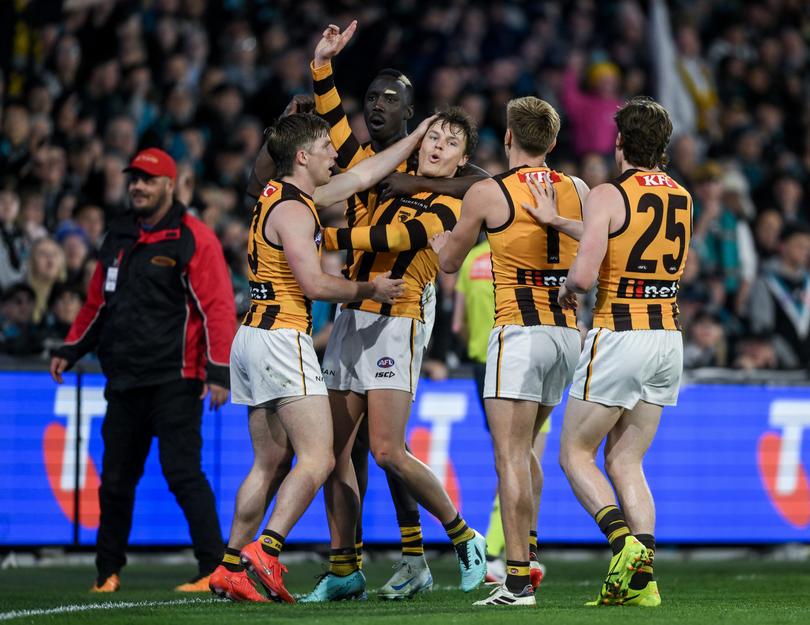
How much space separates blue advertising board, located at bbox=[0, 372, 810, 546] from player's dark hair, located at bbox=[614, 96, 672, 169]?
170 inches

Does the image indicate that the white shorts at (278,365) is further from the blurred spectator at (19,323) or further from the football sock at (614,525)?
the blurred spectator at (19,323)

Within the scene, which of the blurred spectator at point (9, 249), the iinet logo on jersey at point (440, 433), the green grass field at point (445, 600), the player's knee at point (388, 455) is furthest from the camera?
the blurred spectator at point (9, 249)

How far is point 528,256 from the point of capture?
7246 millimetres

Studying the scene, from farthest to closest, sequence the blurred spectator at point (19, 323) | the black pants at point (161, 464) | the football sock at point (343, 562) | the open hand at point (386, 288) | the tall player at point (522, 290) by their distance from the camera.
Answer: the blurred spectator at point (19, 323)
the black pants at point (161, 464)
the football sock at point (343, 562)
the open hand at point (386, 288)
the tall player at point (522, 290)

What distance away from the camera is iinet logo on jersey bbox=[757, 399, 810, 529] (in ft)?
37.8

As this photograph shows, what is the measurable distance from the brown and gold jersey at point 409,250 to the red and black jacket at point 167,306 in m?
1.19

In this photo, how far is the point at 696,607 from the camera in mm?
7148

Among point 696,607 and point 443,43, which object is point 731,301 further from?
point 696,607

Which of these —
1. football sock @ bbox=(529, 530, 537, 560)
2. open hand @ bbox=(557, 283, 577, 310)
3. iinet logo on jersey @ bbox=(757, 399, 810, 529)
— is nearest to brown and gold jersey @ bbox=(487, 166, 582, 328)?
open hand @ bbox=(557, 283, 577, 310)

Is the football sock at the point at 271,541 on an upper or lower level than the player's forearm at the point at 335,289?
lower

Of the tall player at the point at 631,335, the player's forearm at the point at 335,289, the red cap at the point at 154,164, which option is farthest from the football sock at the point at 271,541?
the red cap at the point at 154,164

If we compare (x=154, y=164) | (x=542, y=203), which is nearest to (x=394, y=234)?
(x=542, y=203)

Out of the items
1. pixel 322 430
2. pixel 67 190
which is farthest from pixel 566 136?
pixel 322 430

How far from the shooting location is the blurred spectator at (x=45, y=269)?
1139cm
